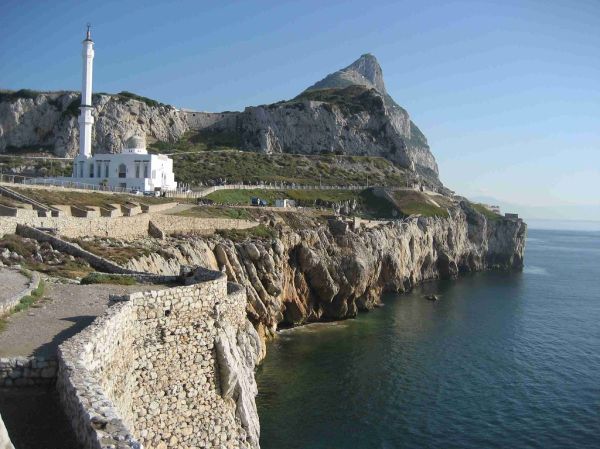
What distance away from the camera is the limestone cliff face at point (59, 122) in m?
132

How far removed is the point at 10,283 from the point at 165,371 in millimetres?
8304

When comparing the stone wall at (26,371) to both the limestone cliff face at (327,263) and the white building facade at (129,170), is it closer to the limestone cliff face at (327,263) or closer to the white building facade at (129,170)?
the limestone cliff face at (327,263)

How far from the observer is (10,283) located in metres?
20.4

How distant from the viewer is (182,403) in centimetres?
1620

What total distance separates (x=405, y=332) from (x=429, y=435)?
24310 mm

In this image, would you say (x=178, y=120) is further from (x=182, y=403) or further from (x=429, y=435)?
(x=182, y=403)

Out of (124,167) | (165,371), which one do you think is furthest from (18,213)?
(124,167)

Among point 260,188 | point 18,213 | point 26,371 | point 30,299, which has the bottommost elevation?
point 26,371

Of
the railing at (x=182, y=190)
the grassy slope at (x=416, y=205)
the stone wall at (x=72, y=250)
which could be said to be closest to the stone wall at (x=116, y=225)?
the stone wall at (x=72, y=250)

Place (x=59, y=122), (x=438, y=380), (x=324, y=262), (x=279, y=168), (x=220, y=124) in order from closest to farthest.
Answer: (x=438, y=380), (x=324, y=262), (x=279, y=168), (x=59, y=122), (x=220, y=124)

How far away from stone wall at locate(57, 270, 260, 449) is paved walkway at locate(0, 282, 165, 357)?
3.98 ft

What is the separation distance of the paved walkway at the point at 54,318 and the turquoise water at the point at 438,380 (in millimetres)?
14048

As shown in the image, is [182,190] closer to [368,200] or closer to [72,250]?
[368,200]

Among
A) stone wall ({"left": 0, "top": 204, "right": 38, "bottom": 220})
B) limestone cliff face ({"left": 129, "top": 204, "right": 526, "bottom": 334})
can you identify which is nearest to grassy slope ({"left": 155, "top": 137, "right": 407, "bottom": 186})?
limestone cliff face ({"left": 129, "top": 204, "right": 526, "bottom": 334})
